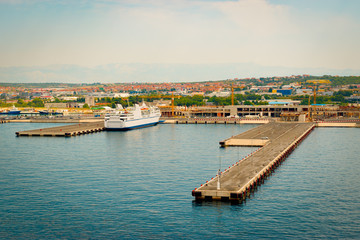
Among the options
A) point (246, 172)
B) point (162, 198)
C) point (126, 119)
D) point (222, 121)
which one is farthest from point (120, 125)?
point (162, 198)

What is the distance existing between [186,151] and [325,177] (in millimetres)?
28429

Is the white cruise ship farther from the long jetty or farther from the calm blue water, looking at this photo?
the calm blue water

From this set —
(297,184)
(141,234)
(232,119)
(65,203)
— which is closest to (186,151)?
(297,184)

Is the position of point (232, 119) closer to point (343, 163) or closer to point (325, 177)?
point (343, 163)

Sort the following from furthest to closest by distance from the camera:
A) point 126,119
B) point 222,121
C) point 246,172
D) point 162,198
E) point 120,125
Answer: point 222,121 → point 126,119 → point 120,125 → point 246,172 → point 162,198

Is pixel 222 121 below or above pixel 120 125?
below

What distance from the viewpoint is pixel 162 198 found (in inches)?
1738

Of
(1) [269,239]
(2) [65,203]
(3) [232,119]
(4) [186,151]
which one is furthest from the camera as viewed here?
(3) [232,119]

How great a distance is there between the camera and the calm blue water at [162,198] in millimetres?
35406

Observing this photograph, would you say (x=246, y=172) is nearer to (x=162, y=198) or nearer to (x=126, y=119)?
(x=162, y=198)

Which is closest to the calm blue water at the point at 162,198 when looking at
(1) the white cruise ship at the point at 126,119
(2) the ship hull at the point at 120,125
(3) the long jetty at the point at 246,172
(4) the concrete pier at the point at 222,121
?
(3) the long jetty at the point at 246,172

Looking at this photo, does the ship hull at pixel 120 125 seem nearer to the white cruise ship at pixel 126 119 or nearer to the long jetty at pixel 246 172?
the white cruise ship at pixel 126 119

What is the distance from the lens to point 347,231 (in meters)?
34.8

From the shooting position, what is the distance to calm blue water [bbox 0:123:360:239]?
116ft
